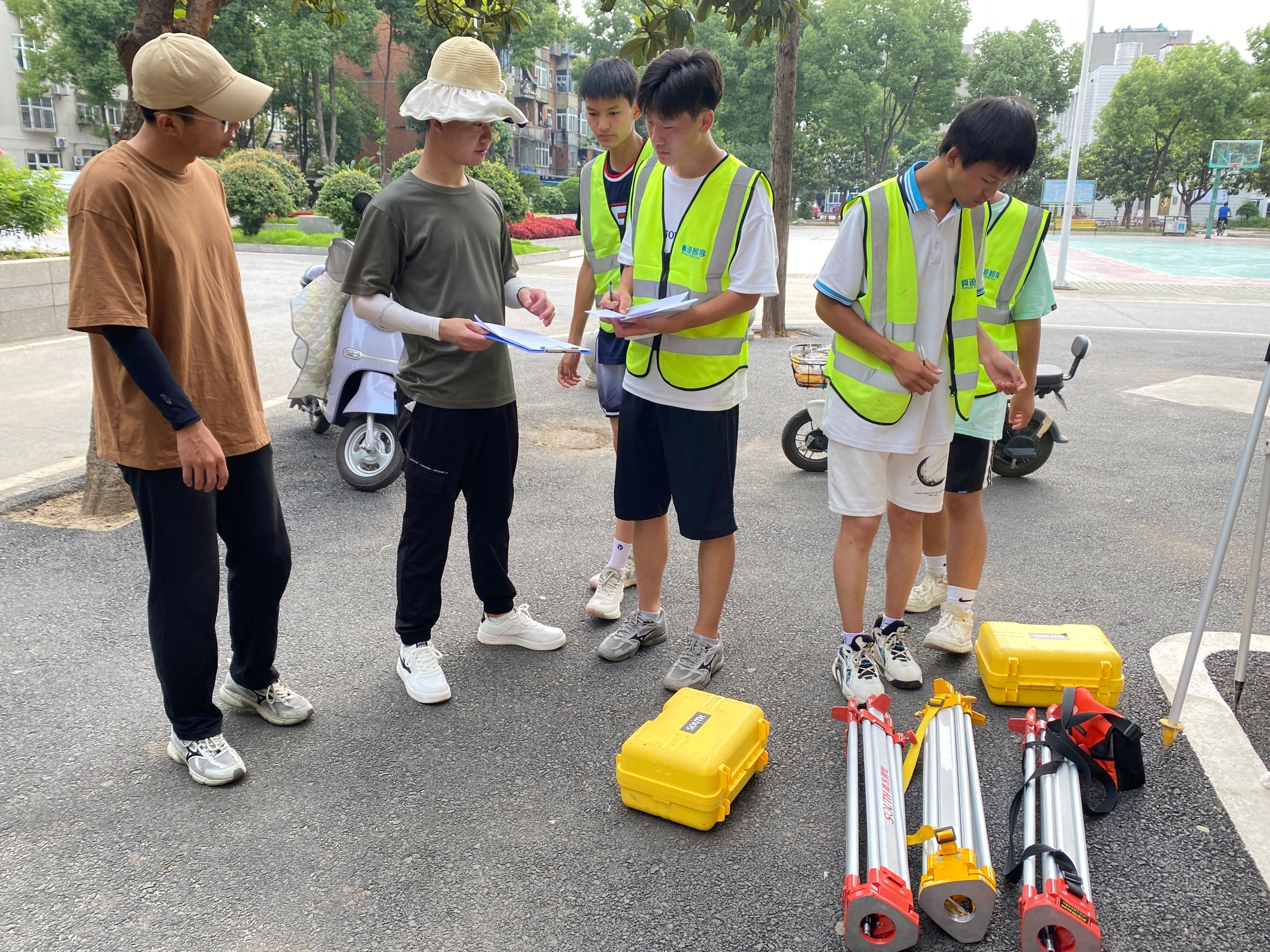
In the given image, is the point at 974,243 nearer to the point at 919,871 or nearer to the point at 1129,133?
the point at 919,871

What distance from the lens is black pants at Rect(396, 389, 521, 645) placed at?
318 centimetres

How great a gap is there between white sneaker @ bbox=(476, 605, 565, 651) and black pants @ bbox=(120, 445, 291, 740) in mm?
875

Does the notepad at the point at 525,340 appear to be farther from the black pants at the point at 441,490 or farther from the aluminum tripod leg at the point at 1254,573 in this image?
the aluminum tripod leg at the point at 1254,573

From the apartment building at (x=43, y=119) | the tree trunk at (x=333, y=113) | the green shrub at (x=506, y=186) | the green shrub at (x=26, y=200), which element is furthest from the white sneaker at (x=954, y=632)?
the apartment building at (x=43, y=119)

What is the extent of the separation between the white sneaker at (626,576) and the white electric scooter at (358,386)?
1960mm

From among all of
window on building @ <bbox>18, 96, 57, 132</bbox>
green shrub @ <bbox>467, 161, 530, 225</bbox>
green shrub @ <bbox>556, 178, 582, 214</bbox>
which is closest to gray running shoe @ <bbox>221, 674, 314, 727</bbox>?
green shrub @ <bbox>467, 161, 530, 225</bbox>

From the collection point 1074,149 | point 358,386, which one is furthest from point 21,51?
point 358,386

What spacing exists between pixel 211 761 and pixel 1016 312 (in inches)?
126

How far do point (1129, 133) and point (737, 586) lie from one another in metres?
65.3

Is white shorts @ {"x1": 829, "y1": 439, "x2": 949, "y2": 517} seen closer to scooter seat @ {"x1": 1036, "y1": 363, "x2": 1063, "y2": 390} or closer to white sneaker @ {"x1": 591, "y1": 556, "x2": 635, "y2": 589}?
white sneaker @ {"x1": 591, "y1": 556, "x2": 635, "y2": 589}

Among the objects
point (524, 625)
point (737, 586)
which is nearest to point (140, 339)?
point (524, 625)

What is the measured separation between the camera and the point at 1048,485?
19.9 feet

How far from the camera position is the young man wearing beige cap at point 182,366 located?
7.68ft

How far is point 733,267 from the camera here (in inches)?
121
